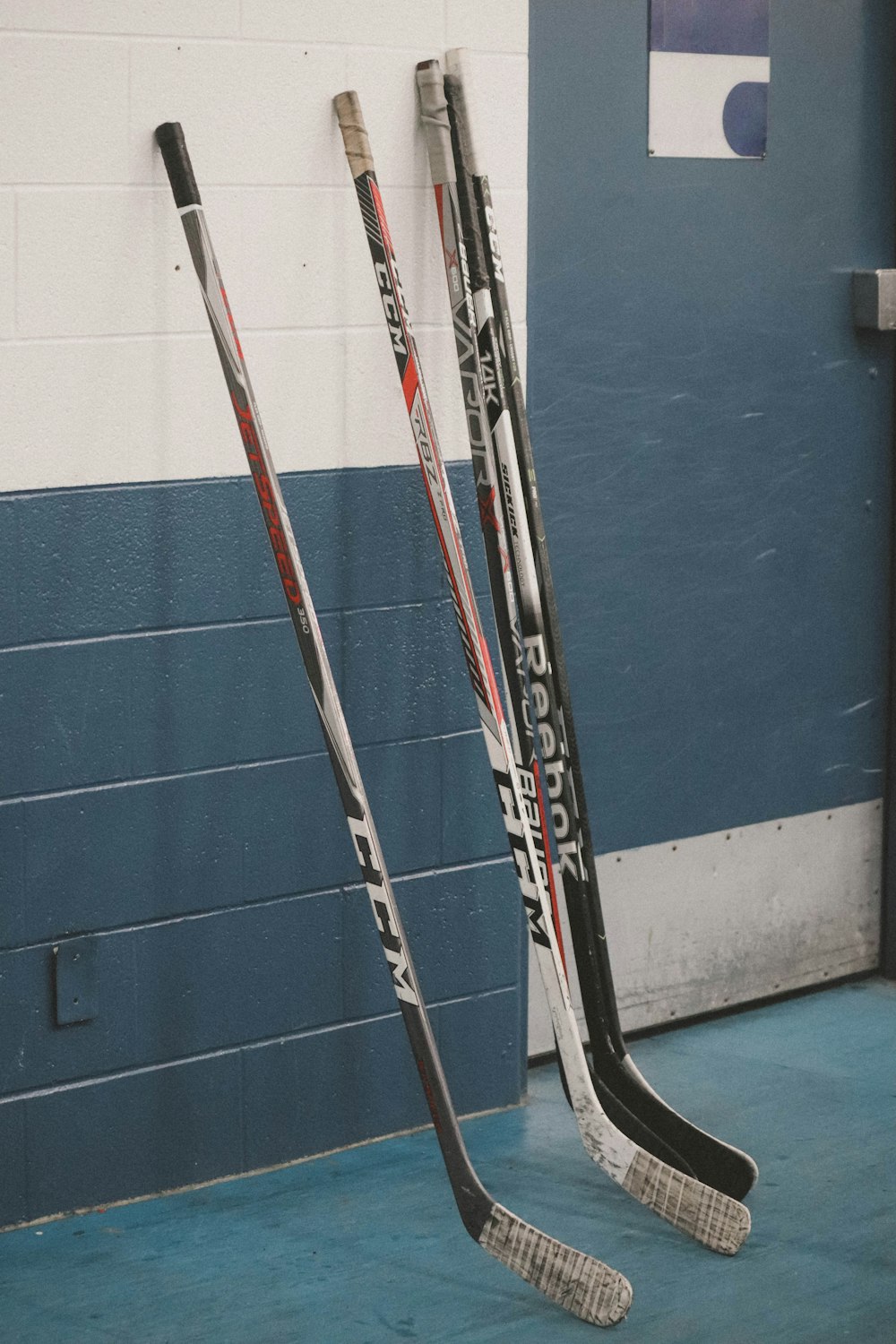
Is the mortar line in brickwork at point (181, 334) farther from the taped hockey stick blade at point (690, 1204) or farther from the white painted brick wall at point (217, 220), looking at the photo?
the taped hockey stick blade at point (690, 1204)

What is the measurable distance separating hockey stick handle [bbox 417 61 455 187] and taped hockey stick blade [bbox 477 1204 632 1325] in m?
1.43

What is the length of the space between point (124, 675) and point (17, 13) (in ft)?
2.81

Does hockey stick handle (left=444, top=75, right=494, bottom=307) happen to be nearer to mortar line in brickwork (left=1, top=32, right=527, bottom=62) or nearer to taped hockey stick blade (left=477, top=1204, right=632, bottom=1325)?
mortar line in brickwork (left=1, top=32, right=527, bottom=62)

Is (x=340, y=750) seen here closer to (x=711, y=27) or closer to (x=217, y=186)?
(x=217, y=186)

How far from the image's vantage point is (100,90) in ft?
7.47

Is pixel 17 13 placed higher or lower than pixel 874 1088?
higher

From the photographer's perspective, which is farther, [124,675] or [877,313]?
[877,313]

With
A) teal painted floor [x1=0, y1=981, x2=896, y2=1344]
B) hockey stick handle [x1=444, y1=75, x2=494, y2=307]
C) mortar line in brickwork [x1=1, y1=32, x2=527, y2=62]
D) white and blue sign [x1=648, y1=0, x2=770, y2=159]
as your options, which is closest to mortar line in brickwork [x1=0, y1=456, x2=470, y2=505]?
hockey stick handle [x1=444, y1=75, x2=494, y2=307]

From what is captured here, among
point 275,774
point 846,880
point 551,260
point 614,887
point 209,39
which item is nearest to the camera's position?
point 209,39

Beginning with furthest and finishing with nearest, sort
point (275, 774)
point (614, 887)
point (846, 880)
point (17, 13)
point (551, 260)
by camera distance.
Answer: point (846, 880), point (614, 887), point (551, 260), point (275, 774), point (17, 13)

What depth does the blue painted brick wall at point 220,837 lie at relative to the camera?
7.82ft

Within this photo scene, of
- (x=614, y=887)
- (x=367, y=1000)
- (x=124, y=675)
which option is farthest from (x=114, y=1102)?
(x=614, y=887)

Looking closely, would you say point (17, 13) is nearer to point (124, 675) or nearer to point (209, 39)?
point (209, 39)

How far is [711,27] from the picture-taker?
2.92m
